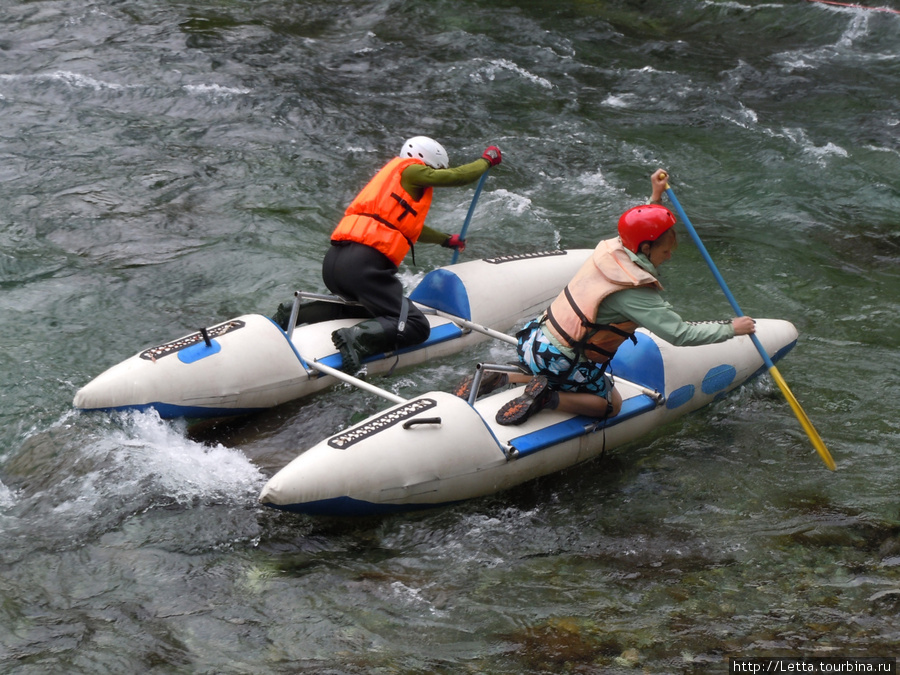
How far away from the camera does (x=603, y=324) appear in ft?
14.8

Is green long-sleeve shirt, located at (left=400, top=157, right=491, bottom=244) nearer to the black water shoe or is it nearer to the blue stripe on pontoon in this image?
the black water shoe

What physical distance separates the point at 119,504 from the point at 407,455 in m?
1.43

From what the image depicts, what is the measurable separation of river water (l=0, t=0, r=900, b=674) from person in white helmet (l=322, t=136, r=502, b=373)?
34cm

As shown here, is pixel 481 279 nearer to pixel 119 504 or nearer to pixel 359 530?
pixel 359 530

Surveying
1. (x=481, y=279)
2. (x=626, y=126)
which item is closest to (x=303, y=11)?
(x=626, y=126)

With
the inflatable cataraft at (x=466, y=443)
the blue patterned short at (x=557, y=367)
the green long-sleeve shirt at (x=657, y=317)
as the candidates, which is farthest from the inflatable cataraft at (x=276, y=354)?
the green long-sleeve shirt at (x=657, y=317)

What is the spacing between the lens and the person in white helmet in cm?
555

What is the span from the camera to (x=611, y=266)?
4391 millimetres

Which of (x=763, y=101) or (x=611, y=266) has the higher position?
(x=611, y=266)

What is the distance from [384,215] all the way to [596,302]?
5.61 ft

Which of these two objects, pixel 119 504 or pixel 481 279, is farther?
pixel 481 279

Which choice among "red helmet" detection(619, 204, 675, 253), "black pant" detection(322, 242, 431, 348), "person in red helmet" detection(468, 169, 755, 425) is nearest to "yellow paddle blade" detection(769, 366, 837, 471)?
"person in red helmet" detection(468, 169, 755, 425)

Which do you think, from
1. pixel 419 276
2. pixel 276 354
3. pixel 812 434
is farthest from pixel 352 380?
pixel 812 434

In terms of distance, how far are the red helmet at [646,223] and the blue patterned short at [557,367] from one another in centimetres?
71
